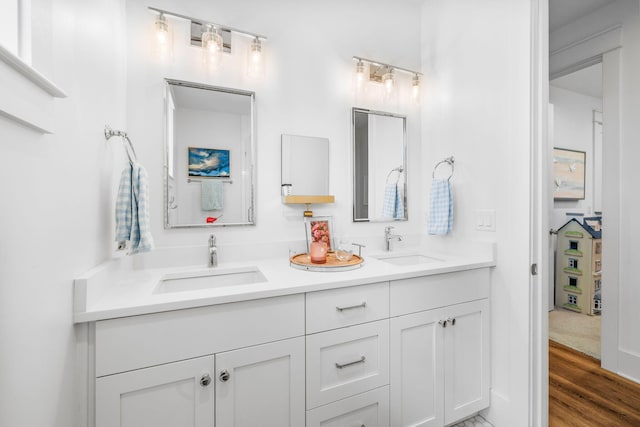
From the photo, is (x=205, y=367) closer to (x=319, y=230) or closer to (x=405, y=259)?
(x=319, y=230)

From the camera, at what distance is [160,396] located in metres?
0.95

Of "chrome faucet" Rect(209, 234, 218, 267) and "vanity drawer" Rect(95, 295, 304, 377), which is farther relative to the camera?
"chrome faucet" Rect(209, 234, 218, 267)

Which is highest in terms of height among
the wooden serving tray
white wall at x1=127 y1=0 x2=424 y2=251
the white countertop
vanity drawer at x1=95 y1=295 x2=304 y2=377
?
white wall at x1=127 y1=0 x2=424 y2=251

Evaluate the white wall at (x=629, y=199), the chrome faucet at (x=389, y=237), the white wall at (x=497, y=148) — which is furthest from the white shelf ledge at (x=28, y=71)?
the white wall at (x=629, y=199)

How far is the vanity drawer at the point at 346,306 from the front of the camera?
3.84 ft

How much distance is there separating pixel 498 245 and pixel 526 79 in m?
0.87

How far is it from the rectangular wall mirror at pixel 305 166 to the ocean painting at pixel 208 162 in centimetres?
34

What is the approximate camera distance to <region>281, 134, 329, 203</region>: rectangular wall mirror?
172 centimetres

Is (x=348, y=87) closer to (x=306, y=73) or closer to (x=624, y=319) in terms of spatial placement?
(x=306, y=73)

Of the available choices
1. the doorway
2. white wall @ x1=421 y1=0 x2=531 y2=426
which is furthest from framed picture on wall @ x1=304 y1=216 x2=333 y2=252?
the doorway

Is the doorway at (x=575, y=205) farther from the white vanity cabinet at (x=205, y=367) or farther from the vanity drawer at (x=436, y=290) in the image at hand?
the white vanity cabinet at (x=205, y=367)

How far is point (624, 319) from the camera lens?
1982mm

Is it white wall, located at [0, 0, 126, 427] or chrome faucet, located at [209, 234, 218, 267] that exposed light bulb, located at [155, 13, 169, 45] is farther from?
chrome faucet, located at [209, 234, 218, 267]

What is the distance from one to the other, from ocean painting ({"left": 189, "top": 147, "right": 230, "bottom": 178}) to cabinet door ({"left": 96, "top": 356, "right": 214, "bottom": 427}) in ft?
3.09
